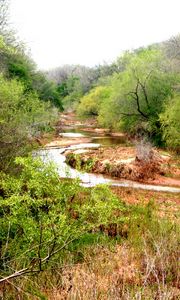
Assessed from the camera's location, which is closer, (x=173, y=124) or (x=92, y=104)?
(x=173, y=124)

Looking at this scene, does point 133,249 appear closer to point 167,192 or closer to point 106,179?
point 167,192

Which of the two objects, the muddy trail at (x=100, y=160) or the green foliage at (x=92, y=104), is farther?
the green foliage at (x=92, y=104)

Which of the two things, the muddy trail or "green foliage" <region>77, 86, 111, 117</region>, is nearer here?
the muddy trail

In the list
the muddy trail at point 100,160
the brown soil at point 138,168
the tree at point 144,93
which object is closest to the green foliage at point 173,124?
the muddy trail at point 100,160

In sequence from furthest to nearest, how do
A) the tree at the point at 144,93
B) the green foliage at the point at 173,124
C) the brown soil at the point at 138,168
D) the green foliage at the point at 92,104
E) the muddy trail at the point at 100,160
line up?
1. the green foliage at the point at 92,104
2. the tree at the point at 144,93
3. the green foliage at the point at 173,124
4. the brown soil at the point at 138,168
5. the muddy trail at the point at 100,160

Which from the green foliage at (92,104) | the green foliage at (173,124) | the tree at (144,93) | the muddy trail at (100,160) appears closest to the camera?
the muddy trail at (100,160)

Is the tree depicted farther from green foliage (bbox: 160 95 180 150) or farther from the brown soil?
the brown soil

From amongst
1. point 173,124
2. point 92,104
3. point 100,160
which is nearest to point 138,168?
point 100,160

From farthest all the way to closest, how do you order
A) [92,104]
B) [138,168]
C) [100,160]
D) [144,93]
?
1. [92,104]
2. [144,93]
3. [100,160]
4. [138,168]

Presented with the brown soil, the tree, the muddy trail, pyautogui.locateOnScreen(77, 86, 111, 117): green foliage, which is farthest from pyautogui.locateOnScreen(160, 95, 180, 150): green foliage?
pyautogui.locateOnScreen(77, 86, 111, 117): green foliage

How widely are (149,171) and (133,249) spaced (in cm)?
1608

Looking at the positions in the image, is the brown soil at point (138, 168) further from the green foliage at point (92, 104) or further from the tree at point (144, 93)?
the green foliage at point (92, 104)

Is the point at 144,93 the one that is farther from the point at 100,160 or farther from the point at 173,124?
the point at 100,160

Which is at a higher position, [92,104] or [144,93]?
[144,93]
